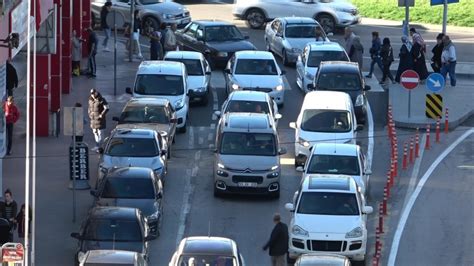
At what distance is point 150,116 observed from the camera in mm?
38625

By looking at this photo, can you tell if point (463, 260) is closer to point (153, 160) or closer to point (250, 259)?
point (250, 259)

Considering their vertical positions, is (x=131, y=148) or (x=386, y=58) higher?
(x=386, y=58)

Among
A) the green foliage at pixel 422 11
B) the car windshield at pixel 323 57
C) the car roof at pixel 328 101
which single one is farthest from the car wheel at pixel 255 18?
the car roof at pixel 328 101

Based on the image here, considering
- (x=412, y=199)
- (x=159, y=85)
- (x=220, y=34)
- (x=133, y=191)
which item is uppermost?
(x=220, y=34)

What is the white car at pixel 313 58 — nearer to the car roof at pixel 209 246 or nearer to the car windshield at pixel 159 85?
the car windshield at pixel 159 85

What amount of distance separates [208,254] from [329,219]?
395 centimetres

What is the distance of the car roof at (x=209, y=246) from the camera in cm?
2727

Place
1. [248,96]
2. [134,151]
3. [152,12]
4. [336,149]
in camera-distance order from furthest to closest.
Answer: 1. [152,12]
2. [248,96]
3. [134,151]
4. [336,149]

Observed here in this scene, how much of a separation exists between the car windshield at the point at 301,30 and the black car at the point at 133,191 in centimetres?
1878

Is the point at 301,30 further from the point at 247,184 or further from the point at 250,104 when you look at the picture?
the point at 247,184

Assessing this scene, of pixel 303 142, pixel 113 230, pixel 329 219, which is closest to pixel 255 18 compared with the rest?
pixel 303 142

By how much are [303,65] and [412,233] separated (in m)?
14.5

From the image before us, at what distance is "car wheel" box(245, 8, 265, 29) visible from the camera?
2280 inches

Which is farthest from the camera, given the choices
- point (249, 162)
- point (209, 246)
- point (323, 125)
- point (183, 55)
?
point (183, 55)
